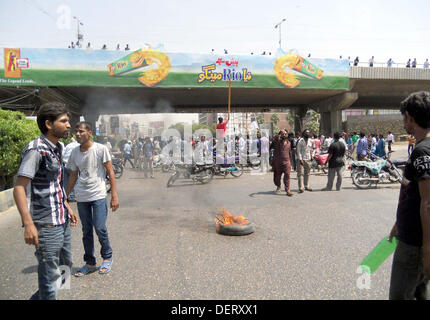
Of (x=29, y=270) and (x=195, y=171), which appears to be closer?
(x=29, y=270)

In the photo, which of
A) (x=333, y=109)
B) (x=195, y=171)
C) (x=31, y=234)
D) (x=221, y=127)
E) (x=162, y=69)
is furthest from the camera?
(x=333, y=109)

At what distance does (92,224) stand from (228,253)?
165 centimetres

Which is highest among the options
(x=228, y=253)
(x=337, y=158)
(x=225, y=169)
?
(x=337, y=158)

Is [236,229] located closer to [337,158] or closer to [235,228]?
[235,228]

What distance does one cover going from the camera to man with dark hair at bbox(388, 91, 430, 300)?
168 cm

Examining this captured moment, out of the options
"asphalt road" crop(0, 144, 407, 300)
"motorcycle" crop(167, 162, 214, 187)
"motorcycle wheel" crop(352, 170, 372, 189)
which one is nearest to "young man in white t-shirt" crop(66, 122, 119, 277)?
"asphalt road" crop(0, 144, 407, 300)

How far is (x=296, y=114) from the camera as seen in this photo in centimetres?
3612

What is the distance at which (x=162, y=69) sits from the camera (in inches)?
756

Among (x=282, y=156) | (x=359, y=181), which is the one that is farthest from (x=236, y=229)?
(x=359, y=181)

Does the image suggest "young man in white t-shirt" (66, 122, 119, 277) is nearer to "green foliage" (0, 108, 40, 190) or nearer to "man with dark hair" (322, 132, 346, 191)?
"green foliage" (0, 108, 40, 190)

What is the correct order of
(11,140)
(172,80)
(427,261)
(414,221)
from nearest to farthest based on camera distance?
(427,261) → (414,221) → (11,140) → (172,80)
